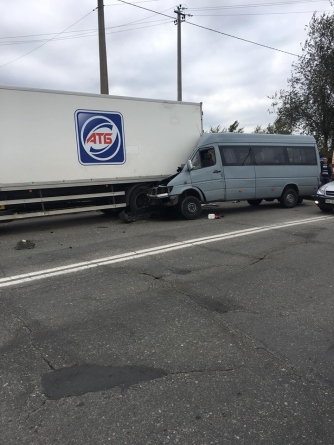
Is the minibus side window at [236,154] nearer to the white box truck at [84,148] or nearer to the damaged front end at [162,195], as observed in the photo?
the white box truck at [84,148]

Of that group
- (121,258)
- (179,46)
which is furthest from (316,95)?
(121,258)

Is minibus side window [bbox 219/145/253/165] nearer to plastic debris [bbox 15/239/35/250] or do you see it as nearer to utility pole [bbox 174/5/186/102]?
plastic debris [bbox 15/239/35/250]

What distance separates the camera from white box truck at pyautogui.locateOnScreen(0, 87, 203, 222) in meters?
8.84

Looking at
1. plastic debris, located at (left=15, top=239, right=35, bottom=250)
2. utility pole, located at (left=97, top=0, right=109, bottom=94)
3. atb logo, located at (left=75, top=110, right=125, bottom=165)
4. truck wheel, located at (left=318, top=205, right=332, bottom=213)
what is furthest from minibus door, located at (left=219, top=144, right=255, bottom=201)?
utility pole, located at (left=97, top=0, right=109, bottom=94)

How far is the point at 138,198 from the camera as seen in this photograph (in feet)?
36.5

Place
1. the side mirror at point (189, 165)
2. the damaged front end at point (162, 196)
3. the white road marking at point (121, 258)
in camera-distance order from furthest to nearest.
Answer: the side mirror at point (189, 165), the damaged front end at point (162, 196), the white road marking at point (121, 258)

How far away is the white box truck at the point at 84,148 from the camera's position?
884cm

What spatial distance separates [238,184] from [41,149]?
6.20 meters

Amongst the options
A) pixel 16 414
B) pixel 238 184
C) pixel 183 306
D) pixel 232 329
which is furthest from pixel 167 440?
pixel 238 184

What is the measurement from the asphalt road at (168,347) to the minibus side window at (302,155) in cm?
661

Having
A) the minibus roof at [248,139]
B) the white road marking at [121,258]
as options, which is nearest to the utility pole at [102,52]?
the minibus roof at [248,139]

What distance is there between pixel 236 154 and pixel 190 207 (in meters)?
2.48

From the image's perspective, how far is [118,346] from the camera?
11.0 feet

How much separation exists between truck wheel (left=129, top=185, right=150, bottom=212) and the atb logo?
1.09 m
